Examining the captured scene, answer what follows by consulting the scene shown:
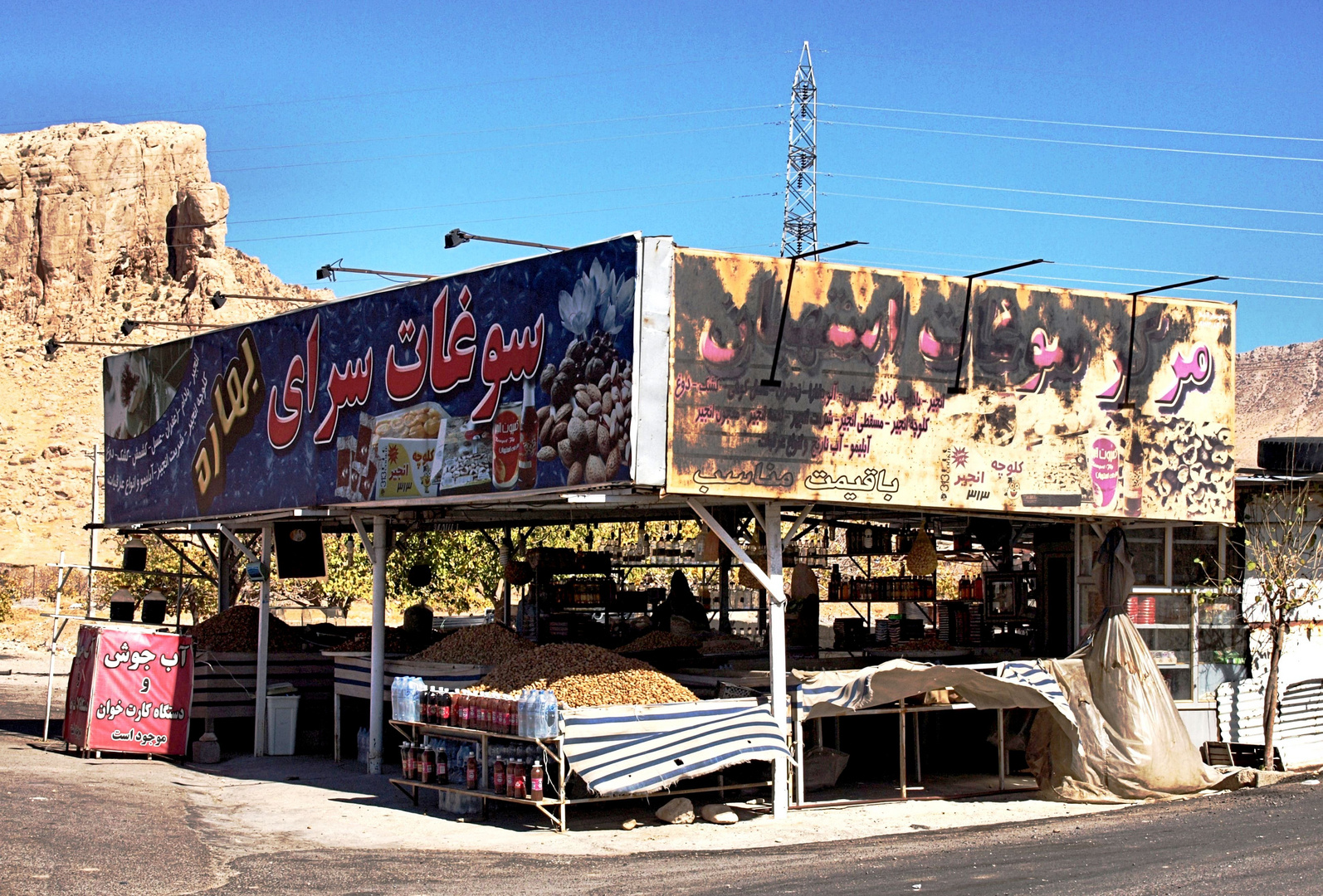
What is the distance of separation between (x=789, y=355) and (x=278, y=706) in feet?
33.6

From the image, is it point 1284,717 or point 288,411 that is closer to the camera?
point 1284,717

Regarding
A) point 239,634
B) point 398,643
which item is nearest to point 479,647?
point 398,643

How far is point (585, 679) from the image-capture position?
14438 millimetres

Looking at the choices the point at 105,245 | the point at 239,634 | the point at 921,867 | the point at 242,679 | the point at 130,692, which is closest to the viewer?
the point at 921,867

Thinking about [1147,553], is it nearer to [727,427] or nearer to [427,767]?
[727,427]

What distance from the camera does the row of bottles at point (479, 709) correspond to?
1340cm

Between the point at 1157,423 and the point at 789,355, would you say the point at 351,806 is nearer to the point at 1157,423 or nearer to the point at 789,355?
the point at 789,355

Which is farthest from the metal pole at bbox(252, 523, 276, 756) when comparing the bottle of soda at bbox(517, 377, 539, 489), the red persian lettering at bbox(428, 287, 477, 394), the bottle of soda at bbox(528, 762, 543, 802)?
the bottle of soda at bbox(528, 762, 543, 802)

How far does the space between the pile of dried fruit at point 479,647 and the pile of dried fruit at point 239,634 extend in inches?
174

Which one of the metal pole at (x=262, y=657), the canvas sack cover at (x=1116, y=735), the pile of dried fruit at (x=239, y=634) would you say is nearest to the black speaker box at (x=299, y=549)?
the metal pole at (x=262, y=657)

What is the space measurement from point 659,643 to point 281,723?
6.25m

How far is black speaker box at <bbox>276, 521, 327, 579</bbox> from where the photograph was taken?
2162cm

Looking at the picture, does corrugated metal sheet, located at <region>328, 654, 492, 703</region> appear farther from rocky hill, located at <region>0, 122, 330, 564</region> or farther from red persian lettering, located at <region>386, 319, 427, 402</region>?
rocky hill, located at <region>0, 122, 330, 564</region>

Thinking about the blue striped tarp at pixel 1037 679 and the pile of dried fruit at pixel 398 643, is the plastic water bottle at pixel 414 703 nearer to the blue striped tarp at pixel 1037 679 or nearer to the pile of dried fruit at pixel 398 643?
the pile of dried fruit at pixel 398 643
